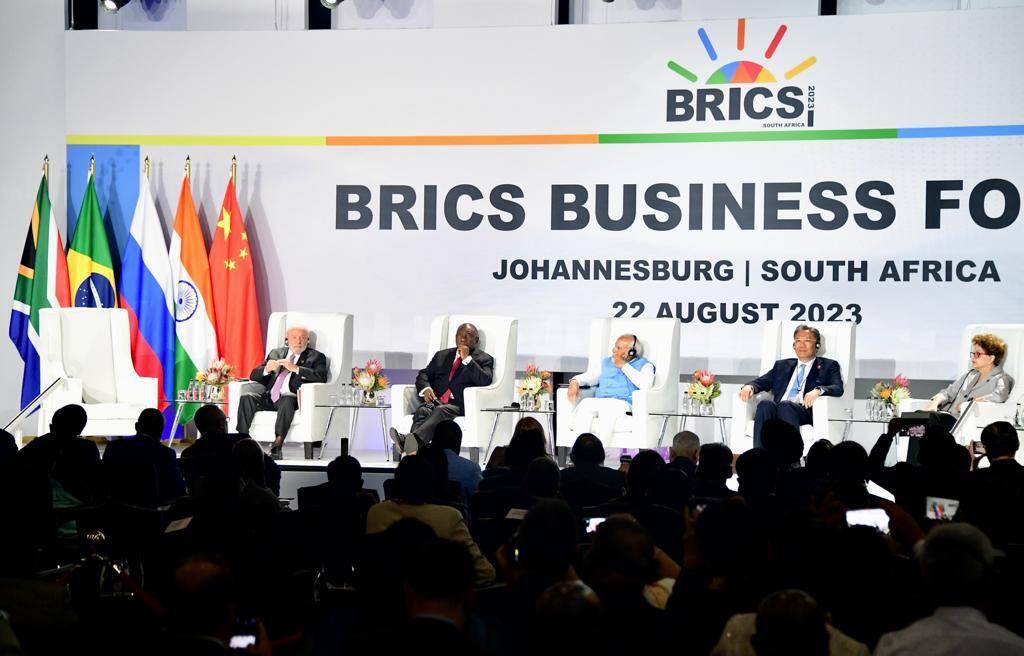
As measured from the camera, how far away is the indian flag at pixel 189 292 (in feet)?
31.0

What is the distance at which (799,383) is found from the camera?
26.7ft

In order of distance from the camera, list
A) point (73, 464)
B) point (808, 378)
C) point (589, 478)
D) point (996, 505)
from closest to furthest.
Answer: point (996, 505) → point (589, 478) → point (73, 464) → point (808, 378)

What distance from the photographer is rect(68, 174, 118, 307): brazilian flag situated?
9508 mm

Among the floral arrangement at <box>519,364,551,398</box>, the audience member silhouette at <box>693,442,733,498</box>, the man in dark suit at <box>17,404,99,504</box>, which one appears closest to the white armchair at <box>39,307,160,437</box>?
the floral arrangement at <box>519,364,551,398</box>

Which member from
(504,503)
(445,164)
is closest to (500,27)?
(445,164)

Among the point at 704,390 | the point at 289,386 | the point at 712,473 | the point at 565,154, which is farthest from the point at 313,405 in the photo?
the point at 712,473

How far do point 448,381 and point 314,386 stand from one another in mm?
913

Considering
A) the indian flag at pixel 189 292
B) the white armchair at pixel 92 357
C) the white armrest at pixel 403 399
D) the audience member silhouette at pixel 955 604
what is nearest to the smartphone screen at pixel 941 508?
the audience member silhouette at pixel 955 604

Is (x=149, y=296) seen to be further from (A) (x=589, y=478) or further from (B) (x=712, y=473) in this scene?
(B) (x=712, y=473)

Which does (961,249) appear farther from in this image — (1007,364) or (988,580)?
(988,580)

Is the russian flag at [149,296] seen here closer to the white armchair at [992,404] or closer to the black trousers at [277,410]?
the black trousers at [277,410]

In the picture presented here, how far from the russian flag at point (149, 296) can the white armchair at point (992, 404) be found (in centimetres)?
539

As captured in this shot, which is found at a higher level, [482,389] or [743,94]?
[743,94]

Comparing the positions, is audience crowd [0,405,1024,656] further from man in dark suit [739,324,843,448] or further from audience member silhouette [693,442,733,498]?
man in dark suit [739,324,843,448]
